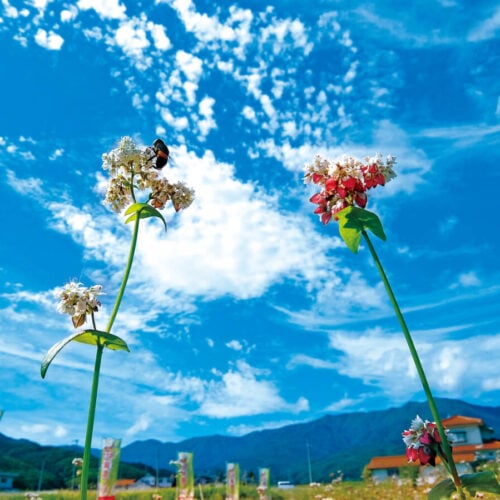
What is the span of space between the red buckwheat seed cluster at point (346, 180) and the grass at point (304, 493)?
6495mm

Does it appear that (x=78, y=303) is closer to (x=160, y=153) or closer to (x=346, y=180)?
(x=160, y=153)

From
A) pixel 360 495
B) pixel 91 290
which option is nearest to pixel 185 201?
pixel 91 290

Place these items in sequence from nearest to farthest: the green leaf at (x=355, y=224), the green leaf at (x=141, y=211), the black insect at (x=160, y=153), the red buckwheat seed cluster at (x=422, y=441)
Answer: the red buckwheat seed cluster at (x=422, y=441), the green leaf at (x=355, y=224), the green leaf at (x=141, y=211), the black insect at (x=160, y=153)

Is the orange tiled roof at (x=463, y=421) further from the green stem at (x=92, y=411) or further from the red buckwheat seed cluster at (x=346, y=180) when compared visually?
the green stem at (x=92, y=411)

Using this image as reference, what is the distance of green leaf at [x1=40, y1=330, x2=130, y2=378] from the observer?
8.93 ft

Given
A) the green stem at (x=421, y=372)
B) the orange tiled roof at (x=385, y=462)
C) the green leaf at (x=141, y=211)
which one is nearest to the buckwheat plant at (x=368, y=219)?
the green stem at (x=421, y=372)

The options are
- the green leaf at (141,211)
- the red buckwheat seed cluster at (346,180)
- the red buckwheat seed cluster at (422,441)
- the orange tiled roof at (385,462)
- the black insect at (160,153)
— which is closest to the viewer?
the red buckwheat seed cluster at (422,441)

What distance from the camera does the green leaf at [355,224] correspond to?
2.93 meters

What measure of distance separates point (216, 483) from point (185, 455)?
568cm

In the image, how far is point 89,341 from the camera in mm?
2928

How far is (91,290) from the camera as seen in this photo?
10.2 feet

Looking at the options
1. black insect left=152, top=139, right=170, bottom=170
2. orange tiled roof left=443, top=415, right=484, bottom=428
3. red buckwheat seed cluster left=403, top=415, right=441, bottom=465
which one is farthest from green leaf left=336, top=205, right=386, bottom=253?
orange tiled roof left=443, top=415, right=484, bottom=428

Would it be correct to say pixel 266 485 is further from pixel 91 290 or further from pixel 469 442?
pixel 469 442

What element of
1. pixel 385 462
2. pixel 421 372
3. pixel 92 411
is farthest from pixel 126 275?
pixel 385 462
